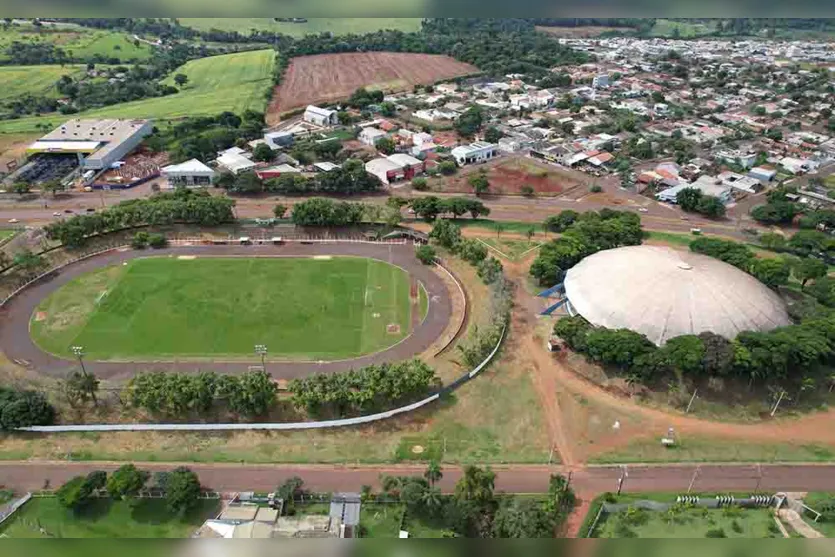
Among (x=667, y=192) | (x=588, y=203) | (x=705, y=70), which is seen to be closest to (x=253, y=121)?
(x=588, y=203)

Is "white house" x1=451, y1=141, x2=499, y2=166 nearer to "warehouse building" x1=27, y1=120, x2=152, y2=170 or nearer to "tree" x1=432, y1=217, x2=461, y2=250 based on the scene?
"tree" x1=432, y1=217, x2=461, y2=250

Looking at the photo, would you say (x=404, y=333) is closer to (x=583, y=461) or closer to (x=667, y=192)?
(x=583, y=461)

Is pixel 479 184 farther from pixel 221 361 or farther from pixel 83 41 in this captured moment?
pixel 83 41

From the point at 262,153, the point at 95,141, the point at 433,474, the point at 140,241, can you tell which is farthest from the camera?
the point at 95,141

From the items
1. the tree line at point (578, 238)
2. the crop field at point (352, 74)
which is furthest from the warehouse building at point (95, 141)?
the tree line at point (578, 238)

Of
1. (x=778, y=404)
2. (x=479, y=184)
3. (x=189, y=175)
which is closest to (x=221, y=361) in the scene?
(x=189, y=175)
